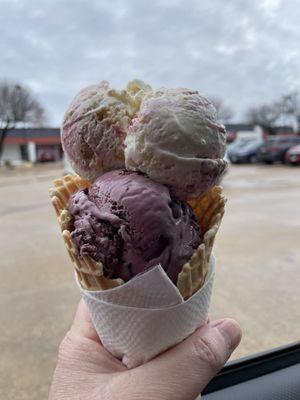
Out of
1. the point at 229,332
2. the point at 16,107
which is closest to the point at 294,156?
the point at 229,332

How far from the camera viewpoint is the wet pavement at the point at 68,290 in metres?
2.12

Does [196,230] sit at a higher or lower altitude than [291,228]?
higher

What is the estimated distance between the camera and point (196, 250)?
943 mm

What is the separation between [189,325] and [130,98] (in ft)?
1.98

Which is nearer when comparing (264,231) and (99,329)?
(99,329)

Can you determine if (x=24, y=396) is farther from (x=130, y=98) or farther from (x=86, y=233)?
(x=130, y=98)

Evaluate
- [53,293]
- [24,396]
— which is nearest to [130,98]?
[24,396]

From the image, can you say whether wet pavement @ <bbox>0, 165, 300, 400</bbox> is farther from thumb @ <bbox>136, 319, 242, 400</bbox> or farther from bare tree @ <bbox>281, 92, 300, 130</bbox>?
bare tree @ <bbox>281, 92, 300, 130</bbox>

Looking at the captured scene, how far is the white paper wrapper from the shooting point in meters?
0.90

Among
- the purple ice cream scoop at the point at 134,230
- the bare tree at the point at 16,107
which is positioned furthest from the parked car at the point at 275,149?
the bare tree at the point at 16,107

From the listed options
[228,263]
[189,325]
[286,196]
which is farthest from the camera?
[286,196]

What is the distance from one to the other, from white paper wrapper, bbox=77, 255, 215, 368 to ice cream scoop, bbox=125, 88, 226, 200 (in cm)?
22

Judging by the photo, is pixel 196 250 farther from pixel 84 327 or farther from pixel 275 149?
pixel 275 149

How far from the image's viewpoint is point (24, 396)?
5.93 ft
